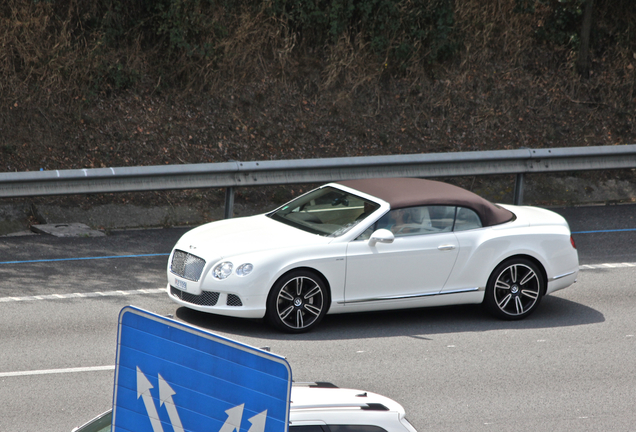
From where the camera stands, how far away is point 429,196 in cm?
974

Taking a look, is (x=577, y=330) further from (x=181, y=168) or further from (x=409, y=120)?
(x=409, y=120)

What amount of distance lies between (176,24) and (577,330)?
473 inches

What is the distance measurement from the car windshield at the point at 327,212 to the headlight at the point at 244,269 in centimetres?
100

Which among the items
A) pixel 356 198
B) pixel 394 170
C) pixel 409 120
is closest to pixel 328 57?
pixel 409 120

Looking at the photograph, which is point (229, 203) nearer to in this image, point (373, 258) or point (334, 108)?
point (373, 258)

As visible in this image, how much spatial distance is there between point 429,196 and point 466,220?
0.53 m

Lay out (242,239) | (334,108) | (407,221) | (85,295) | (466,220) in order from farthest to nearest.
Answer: (334,108)
(85,295)
(466,220)
(407,221)
(242,239)

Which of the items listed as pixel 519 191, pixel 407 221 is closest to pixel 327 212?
pixel 407 221

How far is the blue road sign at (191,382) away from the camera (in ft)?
11.2

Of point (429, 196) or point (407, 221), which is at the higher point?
point (429, 196)

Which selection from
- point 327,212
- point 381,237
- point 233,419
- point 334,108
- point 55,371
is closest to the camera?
point 233,419

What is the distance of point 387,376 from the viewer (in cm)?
798

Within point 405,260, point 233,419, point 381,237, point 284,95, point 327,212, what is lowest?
point 405,260

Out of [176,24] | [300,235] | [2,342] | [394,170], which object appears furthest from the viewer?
[176,24]
